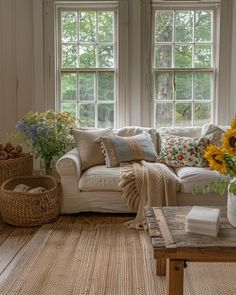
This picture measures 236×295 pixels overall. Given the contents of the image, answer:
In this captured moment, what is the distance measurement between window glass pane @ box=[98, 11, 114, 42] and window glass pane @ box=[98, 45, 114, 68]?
97 mm

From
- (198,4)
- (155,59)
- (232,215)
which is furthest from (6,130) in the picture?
(232,215)

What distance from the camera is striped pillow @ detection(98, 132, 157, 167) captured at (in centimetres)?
404

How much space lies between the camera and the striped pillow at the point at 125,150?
4043 mm

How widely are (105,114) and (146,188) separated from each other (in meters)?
1.49

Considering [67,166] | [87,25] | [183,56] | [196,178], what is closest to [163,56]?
[183,56]

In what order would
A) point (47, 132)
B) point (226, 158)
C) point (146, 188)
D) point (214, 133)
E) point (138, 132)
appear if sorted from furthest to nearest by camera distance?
point (138, 132)
point (214, 133)
point (47, 132)
point (146, 188)
point (226, 158)

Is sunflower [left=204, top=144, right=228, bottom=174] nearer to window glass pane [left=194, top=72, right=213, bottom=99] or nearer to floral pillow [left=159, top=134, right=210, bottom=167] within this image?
floral pillow [left=159, top=134, right=210, bottom=167]

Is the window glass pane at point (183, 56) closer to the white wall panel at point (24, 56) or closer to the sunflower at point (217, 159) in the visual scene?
the white wall panel at point (24, 56)

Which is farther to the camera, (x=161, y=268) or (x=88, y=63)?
(x=88, y=63)

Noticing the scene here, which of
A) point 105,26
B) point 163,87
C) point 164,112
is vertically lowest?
point 164,112

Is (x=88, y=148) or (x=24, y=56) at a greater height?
(x=24, y=56)

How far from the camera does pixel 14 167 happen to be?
157 inches

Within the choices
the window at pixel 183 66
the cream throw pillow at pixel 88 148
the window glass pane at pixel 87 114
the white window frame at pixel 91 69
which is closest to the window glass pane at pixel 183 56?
the window at pixel 183 66

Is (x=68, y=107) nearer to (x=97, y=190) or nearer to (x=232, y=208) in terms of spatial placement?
(x=97, y=190)
